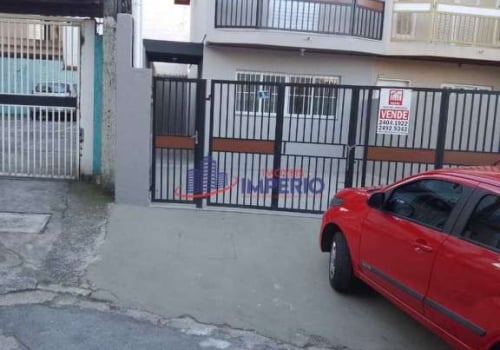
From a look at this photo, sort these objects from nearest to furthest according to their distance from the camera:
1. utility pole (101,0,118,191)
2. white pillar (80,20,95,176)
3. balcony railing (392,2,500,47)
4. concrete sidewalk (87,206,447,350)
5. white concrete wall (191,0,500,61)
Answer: concrete sidewalk (87,206,447,350)
utility pole (101,0,118,191)
white pillar (80,20,95,176)
white concrete wall (191,0,500,61)
balcony railing (392,2,500,47)

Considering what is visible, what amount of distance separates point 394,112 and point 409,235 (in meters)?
4.21

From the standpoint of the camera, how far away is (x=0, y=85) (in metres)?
8.45

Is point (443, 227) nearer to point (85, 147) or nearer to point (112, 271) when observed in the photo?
point (112, 271)

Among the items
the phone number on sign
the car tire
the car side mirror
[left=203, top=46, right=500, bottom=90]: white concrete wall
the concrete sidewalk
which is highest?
[left=203, top=46, right=500, bottom=90]: white concrete wall

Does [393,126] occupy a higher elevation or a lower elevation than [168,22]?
lower

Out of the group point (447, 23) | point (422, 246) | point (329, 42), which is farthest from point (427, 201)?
point (447, 23)

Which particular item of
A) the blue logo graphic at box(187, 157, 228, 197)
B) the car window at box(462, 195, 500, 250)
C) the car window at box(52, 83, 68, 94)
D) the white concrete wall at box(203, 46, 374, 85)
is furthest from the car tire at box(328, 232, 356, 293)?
the white concrete wall at box(203, 46, 374, 85)

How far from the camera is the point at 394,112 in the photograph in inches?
320

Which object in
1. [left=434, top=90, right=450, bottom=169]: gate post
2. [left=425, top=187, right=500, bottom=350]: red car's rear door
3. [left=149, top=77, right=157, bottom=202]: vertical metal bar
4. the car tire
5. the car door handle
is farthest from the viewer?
[left=149, top=77, right=157, bottom=202]: vertical metal bar

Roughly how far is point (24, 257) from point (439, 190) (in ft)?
14.3

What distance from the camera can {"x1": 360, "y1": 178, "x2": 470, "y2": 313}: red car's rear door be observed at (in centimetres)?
405

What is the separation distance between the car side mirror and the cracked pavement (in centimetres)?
135

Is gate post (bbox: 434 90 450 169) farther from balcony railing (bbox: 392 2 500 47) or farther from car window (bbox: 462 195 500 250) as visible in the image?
balcony railing (bbox: 392 2 500 47)

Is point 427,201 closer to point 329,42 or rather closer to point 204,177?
point 204,177
